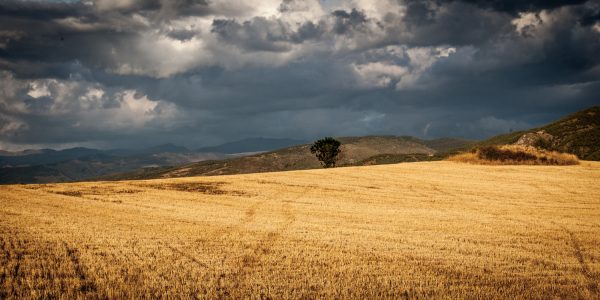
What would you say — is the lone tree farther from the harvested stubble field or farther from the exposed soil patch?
the harvested stubble field

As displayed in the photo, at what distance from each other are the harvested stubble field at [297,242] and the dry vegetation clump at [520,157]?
19793mm

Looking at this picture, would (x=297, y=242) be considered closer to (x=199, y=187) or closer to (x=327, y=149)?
(x=199, y=187)

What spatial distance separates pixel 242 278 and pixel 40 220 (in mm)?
A: 13866

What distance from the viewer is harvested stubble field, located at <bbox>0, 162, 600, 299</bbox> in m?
12.6

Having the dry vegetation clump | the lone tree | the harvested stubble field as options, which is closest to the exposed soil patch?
the harvested stubble field

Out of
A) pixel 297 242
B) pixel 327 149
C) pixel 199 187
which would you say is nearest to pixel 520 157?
pixel 199 187

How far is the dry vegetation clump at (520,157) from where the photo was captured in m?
57.5

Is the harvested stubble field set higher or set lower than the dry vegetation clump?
lower

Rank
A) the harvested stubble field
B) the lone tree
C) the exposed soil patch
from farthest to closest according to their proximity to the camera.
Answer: the lone tree
the exposed soil patch
the harvested stubble field

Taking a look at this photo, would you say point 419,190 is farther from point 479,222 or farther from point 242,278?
point 242,278

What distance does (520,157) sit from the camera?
58.2 metres

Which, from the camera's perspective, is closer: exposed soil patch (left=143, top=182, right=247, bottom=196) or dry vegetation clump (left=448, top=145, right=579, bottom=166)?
exposed soil patch (left=143, top=182, right=247, bottom=196)

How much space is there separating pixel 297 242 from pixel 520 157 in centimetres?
4826

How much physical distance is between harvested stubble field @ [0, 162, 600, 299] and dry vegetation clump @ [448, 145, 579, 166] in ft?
64.9
